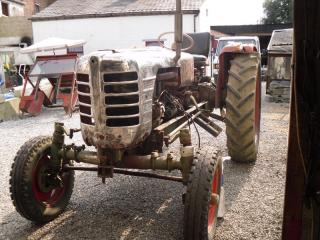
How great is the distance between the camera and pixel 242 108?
413cm

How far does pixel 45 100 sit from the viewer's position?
390 inches

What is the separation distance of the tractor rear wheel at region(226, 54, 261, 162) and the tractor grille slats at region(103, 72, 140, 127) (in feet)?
5.31

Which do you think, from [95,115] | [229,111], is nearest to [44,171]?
[95,115]

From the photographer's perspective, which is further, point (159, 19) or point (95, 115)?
point (159, 19)

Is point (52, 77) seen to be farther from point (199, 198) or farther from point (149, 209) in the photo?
point (199, 198)

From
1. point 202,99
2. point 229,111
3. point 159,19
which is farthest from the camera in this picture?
point 159,19

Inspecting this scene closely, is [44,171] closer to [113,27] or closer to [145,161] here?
[145,161]

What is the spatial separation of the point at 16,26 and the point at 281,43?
16259mm

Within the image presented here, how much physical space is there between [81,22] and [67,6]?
8.57ft

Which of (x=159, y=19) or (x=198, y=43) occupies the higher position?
(x=159, y=19)

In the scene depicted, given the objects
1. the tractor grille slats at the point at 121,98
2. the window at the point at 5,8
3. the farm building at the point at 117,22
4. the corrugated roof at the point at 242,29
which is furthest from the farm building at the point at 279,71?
the window at the point at 5,8

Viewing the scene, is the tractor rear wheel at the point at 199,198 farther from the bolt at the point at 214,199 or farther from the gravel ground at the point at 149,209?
the gravel ground at the point at 149,209

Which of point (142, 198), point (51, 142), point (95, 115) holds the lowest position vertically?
point (142, 198)

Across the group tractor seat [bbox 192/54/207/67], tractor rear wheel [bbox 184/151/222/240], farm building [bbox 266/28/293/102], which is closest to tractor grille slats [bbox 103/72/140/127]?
tractor rear wheel [bbox 184/151/222/240]
